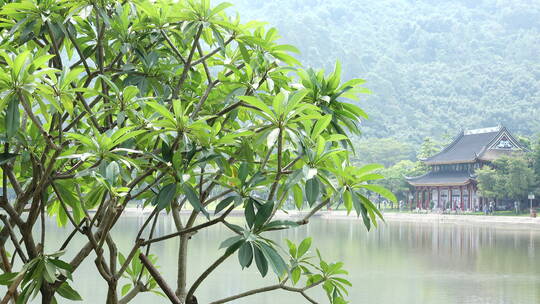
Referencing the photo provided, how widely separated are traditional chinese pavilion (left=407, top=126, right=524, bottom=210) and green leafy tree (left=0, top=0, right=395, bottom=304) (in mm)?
26751

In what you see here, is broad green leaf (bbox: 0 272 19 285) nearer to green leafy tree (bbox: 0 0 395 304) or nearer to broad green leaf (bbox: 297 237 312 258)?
green leafy tree (bbox: 0 0 395 304)

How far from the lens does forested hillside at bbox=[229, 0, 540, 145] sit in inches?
2140

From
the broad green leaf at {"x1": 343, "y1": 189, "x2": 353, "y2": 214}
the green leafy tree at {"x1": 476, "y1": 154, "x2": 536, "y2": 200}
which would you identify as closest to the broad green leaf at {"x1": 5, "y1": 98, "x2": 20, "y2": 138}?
the broad green leaf at {"x1": 343, "y1": 189, "x2": 353, "y2": 214}

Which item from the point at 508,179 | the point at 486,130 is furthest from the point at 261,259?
the point at 486,130

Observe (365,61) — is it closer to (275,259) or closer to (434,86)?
(434,86)

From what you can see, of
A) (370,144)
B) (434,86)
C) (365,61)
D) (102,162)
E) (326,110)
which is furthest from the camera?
(365,61)

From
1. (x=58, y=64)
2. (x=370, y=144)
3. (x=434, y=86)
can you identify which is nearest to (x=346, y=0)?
(x=434, y=86)

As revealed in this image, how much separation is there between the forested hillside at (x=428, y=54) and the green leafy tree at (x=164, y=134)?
50.6 metres

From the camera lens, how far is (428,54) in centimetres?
6956

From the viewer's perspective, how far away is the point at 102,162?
3.39 feet

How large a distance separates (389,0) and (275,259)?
268 feet

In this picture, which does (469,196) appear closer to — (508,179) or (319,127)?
(508,179)

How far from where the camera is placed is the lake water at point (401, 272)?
7.13m

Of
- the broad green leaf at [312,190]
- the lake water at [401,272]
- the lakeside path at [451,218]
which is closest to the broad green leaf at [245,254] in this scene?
the broad green leaf at [312,190]
